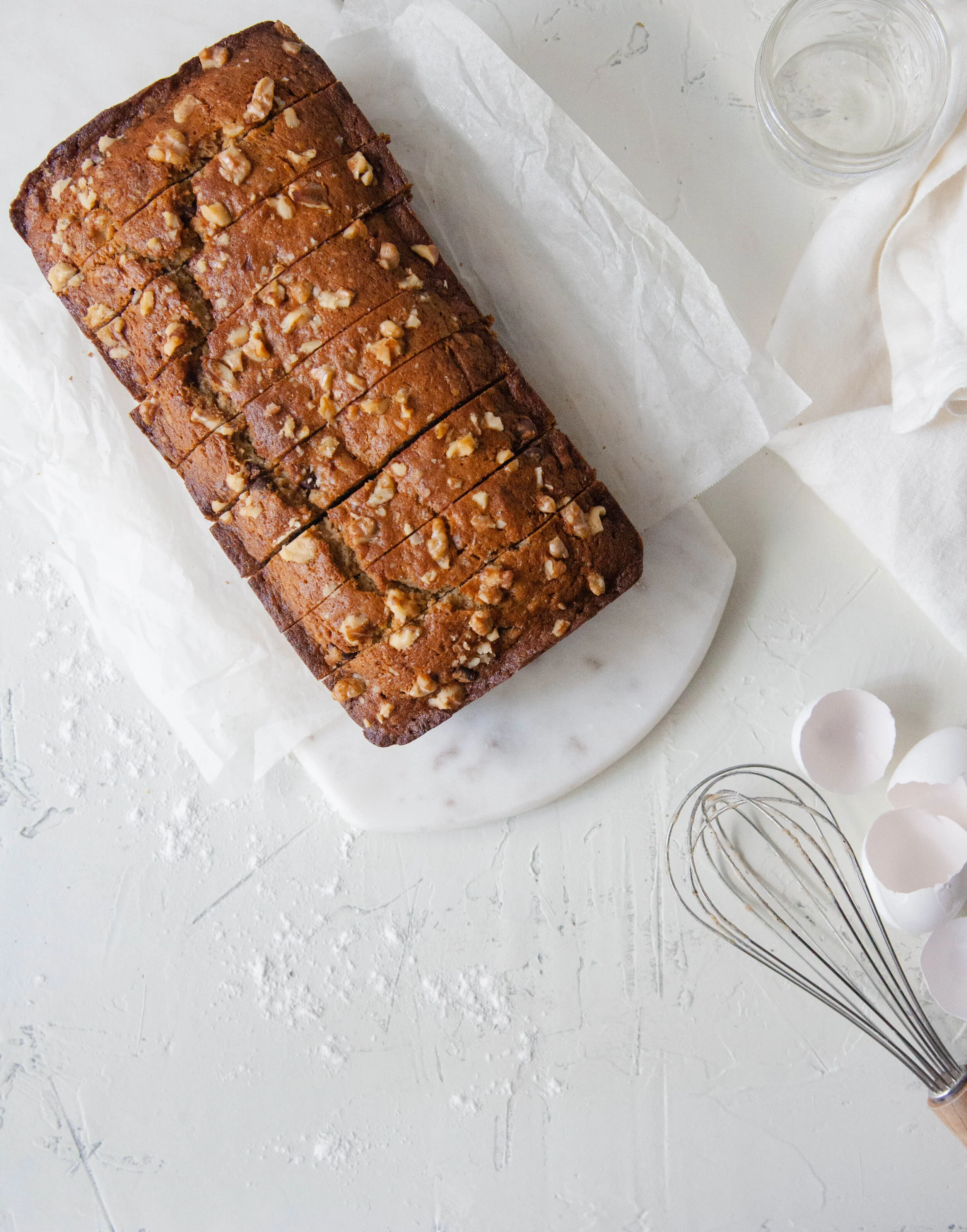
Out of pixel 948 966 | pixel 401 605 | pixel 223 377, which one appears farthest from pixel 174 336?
pixel 948 966

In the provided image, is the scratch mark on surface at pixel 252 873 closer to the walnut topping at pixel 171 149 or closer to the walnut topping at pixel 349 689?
the walnut topping at pixel 349 689

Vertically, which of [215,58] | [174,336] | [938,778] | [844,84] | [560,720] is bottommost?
[938,778]

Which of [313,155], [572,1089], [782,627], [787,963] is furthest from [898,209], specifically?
[572,1089]

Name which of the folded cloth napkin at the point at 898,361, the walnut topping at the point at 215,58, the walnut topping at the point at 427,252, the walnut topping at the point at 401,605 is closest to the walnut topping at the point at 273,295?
the walnut topping at the point at 427,252

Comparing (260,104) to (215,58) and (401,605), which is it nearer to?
(215,58)

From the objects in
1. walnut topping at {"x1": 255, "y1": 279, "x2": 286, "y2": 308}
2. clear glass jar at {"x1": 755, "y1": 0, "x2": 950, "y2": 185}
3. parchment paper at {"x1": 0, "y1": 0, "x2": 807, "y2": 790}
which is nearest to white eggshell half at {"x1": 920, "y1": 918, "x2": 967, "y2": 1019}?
parchment paper at {"x1": 0, "y1": 0, "x2": 807, "y2": 790}

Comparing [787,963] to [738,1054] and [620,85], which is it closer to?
[738,1054]

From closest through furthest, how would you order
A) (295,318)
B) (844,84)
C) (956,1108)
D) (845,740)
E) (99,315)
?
(295,318)
(99,315)
(956,1108)
(845,740)
(844,84)
